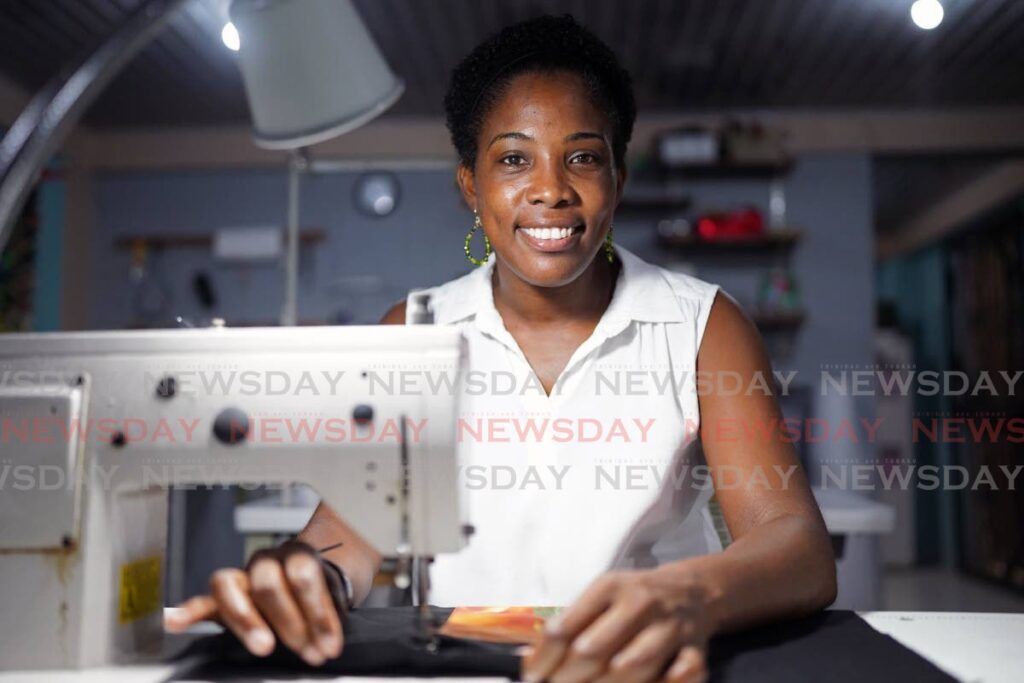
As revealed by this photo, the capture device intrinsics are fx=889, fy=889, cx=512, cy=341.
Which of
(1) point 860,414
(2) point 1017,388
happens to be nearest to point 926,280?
(2) point 1017,388

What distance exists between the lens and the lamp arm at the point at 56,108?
86cm

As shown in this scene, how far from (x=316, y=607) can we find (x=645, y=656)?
0.30m

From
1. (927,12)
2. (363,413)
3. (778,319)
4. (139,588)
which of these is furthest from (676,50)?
(139,588)

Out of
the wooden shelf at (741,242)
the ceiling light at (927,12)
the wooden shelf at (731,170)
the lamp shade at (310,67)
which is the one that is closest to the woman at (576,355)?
the lamp shade at (310,67)

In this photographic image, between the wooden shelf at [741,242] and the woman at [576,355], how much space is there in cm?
323

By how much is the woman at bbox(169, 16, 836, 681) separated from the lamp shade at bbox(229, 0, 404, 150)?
15.3 inches

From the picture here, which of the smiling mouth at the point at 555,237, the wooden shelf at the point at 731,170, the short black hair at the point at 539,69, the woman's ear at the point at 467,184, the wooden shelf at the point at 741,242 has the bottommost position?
the smiling mouth at the point at 555,237

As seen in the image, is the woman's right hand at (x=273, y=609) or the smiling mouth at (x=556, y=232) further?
the smiling mouth at (x=556, y=232)

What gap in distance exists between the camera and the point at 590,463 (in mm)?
1263

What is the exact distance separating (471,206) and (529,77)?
231 mm

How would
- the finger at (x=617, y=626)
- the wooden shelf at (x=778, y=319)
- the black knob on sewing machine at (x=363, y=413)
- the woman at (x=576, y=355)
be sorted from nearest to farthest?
the finger at (x=617, y=626) → the black knob on sewing machine at (x=363, y=413) → the woman at (x=576, y=355) → the wooden shelf at (x=778, y=319)

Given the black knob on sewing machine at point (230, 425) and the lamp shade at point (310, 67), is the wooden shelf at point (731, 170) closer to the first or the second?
the lamp shade at point (310, 67)

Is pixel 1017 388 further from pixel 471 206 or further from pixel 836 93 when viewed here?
pixel 471 206

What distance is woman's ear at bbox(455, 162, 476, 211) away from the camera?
136 cm
